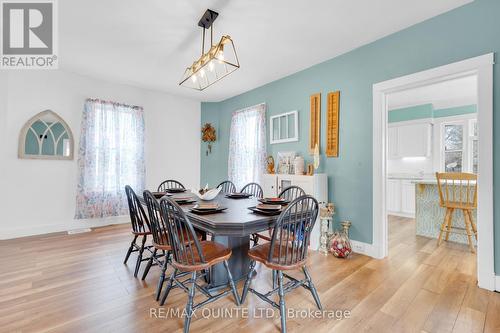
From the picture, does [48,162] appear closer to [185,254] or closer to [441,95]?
[185,254]

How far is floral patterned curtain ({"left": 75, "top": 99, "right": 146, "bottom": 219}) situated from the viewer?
4047 millimetres

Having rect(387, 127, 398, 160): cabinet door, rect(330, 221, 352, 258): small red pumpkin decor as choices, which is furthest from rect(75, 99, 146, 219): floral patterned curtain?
rect(387, 127, 398, 160): cabinet door

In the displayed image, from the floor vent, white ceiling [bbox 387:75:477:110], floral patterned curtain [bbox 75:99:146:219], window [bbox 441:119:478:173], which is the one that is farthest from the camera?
window [bbox 441:119:478:173]

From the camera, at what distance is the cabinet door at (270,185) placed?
12.3 ft

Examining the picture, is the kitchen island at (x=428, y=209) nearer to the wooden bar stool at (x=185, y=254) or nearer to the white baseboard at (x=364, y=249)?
the white baseboard at (x=364, y=249)

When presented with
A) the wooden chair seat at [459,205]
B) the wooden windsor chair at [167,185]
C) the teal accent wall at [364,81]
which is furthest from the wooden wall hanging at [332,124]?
the wooden windsor chair at [167,185]

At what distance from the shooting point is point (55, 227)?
389 centimetres

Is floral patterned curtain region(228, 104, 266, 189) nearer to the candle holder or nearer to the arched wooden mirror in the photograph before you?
the candle holder

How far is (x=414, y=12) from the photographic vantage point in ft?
7.82

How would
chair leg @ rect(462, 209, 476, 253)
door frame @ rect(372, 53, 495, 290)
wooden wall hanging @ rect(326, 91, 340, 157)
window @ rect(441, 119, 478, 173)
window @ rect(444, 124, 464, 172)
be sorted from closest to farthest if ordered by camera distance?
door frame @ rect(372, 53, 495, 290), chair leg @ rect(462, 209, 476, 253), wooden wall hanging @ rect(326, 91, 340, 157), window @ rect(441, 119, 478, 173), window @ rect(444, 124, 464, 172)

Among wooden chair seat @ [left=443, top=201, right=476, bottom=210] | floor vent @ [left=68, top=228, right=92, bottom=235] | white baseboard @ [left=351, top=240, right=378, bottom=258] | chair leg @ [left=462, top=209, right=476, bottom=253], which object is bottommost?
floor vent @ [left=68, top=228, right=92, bottom=235]

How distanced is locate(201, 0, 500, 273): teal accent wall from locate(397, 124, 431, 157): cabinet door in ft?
10.9

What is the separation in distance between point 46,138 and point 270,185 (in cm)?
375

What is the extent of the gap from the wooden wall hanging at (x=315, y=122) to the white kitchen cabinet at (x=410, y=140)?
112 inches
